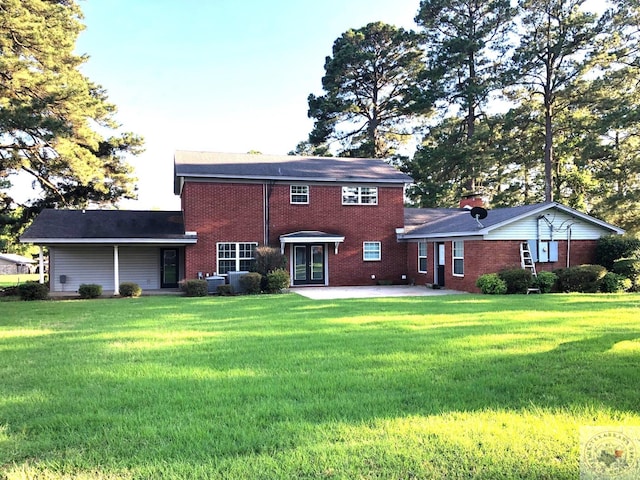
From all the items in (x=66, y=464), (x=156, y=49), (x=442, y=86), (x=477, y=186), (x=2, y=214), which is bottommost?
(x=66, y=464)

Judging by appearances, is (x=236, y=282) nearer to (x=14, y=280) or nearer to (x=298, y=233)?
(x=298, y=233)

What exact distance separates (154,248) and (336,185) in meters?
9.62

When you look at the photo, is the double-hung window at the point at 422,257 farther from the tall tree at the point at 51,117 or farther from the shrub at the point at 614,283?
the tall tree at the point at 51,117

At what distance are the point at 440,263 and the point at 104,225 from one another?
51.6ft

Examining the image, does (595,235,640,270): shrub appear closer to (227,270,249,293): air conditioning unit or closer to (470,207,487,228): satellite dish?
(470,207,487,228): satellite dish

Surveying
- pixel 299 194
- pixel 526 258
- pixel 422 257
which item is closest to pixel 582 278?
pixel 526 258

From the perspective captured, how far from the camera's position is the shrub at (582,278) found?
18.0m

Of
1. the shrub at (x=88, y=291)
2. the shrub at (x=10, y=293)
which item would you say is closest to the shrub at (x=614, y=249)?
the shrub at (x=88, y=291)

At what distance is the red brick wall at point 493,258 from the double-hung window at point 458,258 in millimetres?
179

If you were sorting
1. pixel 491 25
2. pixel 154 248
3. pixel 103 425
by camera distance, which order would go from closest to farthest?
1. pixel 103 425
2. pixel 154 248
3. pixel 491 25

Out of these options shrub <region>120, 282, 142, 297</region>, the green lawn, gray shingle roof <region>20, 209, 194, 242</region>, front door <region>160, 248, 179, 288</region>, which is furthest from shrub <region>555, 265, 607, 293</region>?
the green lawn

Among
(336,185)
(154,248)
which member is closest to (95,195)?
(154,248)

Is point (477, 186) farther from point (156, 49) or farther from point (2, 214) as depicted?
point (2, 214)

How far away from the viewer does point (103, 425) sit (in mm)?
4316
